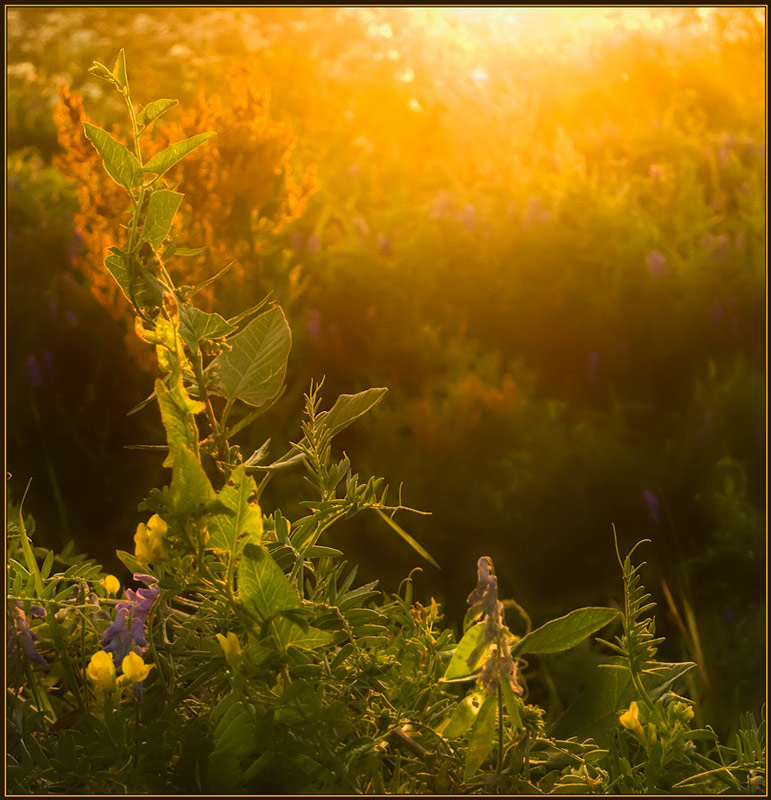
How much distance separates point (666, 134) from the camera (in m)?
2.94

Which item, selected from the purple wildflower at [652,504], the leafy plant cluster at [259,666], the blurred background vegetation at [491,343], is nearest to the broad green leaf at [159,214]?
the leafy plant cluster at [259,666]

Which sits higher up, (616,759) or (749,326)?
(616,759)

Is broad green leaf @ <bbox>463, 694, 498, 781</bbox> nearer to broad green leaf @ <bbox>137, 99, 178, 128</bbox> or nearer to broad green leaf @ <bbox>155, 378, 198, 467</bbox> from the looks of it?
broad green leaf @ <bbox>155, 378, 198, 467</bbox>

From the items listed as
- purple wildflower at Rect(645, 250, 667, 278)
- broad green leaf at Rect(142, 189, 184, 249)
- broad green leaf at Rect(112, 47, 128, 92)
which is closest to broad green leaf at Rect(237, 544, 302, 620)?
broad green leaf at Rect(142, 189, 184, 249)

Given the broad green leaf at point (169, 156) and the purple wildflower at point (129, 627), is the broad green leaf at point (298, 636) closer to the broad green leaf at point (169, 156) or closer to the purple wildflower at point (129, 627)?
the purple wildflower at point (129, 627)

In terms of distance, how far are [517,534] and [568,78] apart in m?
2.50

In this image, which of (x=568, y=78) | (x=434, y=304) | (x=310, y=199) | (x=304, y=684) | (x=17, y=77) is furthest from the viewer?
(x=17, y=77)

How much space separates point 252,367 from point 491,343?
1.50m

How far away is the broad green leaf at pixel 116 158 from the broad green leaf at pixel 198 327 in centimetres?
10

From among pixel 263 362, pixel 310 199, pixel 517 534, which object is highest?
pixel 263 362

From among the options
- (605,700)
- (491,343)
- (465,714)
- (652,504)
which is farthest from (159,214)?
(491,343)

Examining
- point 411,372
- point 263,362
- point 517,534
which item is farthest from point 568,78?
point 263,362

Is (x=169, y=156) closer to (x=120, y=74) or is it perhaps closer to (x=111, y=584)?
(x=120, y=74)

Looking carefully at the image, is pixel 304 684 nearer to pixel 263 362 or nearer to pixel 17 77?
pixel 263 362
